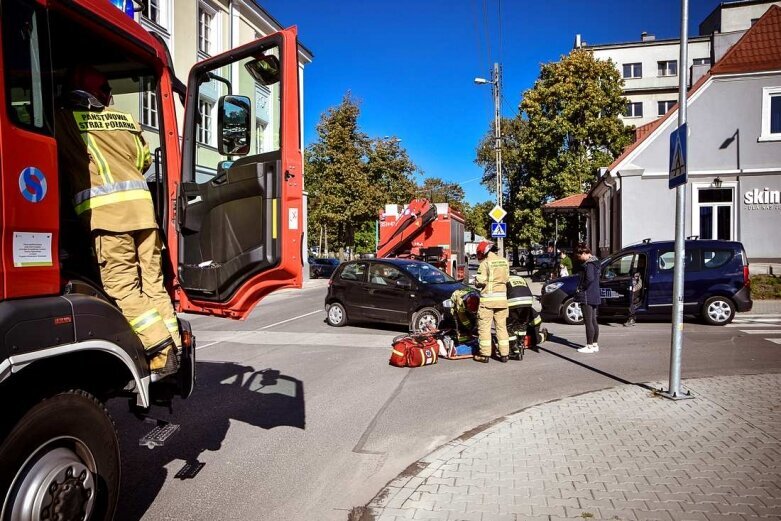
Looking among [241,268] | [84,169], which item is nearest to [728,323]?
[241,268]

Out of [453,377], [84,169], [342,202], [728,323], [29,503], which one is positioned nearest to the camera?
[29,503]

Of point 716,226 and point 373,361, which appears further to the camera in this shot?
point 716,226

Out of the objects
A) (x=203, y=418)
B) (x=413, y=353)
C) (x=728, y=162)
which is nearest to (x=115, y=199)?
(x=203, y=418)

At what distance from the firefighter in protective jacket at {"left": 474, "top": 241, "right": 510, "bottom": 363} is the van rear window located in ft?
21.1

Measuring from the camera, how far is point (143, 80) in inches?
156

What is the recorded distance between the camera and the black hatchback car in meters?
11.4

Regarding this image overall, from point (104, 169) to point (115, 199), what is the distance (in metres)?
0.18

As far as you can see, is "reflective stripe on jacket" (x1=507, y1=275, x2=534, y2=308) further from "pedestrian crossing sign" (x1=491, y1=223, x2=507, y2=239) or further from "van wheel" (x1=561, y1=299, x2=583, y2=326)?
"pedestrian crossing sign" (x1=491, y1=223, x2=507, y2=239)

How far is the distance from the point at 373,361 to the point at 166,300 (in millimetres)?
5622

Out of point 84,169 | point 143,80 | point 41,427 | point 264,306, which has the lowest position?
point 264,306

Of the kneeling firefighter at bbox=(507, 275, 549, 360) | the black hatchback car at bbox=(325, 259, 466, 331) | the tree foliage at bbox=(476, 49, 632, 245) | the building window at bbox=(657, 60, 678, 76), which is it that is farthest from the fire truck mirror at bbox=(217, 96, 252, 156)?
the building window at bbox=(657, 60, 678, 76)

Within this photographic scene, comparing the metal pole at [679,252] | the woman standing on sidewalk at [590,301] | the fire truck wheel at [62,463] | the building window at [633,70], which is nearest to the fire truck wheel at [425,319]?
the woman standing on sidewalk at [590,301]

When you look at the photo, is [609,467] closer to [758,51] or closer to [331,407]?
[331,407]

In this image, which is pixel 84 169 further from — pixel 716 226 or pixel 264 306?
pixel 716 226
